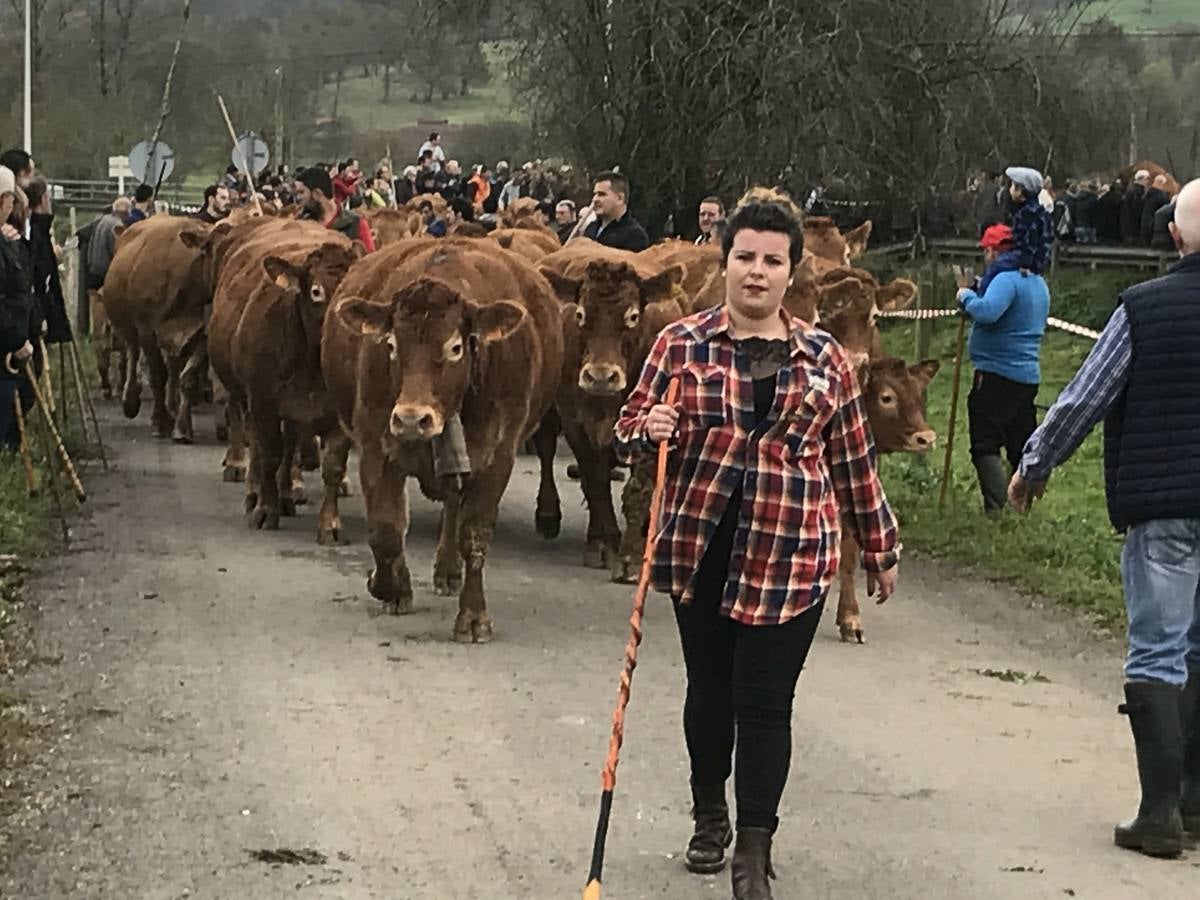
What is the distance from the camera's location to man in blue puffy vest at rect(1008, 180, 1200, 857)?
7.29 meters

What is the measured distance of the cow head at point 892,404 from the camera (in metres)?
12.1

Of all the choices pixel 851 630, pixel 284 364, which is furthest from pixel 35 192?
pixel 851 630

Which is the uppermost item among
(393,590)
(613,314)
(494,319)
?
(494,319)

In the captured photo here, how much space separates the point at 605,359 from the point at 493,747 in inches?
165

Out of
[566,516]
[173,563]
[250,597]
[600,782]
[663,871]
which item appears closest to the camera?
[663,871]

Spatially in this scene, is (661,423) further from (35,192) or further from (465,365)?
(35,192)

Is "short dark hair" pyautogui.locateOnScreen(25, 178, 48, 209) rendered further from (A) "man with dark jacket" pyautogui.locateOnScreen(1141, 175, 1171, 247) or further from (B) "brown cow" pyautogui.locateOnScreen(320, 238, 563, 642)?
(A) "man with dark jacket" pyautogui.locateOnScreen(1141, 175, 1171, 247)

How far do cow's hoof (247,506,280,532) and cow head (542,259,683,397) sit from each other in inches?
105

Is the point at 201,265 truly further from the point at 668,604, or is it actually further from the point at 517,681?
the point at 517,681

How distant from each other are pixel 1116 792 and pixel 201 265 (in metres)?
12.4

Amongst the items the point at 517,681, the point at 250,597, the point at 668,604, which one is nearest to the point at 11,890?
the point at 517,681

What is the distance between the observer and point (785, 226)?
6.57 metres

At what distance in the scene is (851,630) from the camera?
1107cm

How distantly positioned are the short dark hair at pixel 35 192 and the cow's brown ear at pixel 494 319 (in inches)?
272
